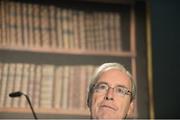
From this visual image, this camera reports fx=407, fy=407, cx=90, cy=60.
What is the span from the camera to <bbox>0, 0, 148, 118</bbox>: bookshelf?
8.63ft

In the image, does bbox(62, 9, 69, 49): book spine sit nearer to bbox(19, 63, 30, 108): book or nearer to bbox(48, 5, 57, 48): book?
bbox(48, 5, 57, 48): book

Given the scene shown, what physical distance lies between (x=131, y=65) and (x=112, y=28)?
11.4 inches

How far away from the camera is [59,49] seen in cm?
271

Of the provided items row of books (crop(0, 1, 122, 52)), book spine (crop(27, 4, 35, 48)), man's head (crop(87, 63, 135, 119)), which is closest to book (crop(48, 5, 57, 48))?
row of books (crop(0, 1, 122, 52))

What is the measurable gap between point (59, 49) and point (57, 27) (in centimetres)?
16

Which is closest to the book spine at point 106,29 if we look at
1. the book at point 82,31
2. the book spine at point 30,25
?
the book at point 82,31

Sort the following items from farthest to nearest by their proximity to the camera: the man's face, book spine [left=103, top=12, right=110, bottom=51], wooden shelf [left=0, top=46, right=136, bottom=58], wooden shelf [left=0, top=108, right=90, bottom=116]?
1. book spine [left=103, top=12, right=110, bottom=51]
2. wooden shelf [left=0, top=46, right=136, bottom=58]
3. wooden shelf [left=0, top=108, right=90, bottom=116]
4. the man's face

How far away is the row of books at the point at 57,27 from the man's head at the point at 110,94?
2.91 ft

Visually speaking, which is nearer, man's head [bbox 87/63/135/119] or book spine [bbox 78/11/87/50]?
man's head [bbox 87/63/135/119]

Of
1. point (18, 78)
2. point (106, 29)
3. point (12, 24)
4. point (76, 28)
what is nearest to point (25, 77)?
point (18, 78)

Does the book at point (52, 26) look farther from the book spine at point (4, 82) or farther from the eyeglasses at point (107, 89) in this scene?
the eyeglasses at point (107, 89)

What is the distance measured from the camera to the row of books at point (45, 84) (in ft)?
8.56

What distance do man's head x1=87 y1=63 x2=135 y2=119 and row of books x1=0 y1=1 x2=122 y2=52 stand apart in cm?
89

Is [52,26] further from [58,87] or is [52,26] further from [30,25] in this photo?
[58,87]
